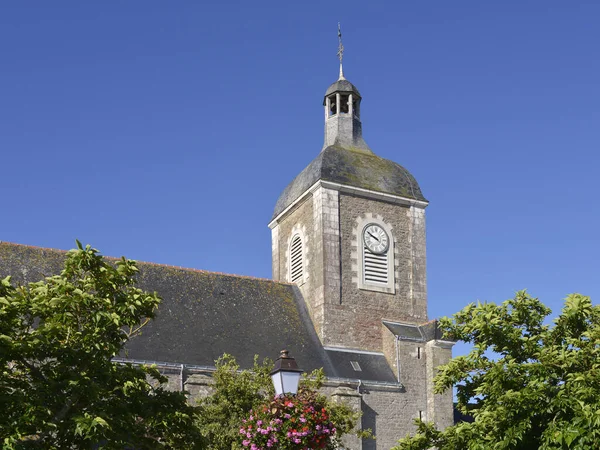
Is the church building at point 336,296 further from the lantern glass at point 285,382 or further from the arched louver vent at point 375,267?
the lantern glass at point 285,382

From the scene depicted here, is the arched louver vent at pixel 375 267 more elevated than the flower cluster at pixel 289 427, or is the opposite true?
the arched louver vent at pixel 375 267

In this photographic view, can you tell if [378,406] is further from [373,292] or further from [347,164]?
[347,164]

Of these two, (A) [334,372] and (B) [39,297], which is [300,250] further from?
(B) [39,297]

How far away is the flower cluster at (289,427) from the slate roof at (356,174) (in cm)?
1841

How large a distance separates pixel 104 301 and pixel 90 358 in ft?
2.75

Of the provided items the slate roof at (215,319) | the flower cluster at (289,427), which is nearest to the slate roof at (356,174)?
the slate roof at (215,319)

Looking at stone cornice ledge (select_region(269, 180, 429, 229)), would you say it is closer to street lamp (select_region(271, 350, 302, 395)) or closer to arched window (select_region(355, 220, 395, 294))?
arched window (select_region(355, 220, 395, 294))

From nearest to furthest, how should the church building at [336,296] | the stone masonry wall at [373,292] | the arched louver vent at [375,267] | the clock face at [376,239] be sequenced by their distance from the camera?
1. the church building at [336,296]
2. the stone masonry wall at [373,292]
3. the arched louver vent at [375,267]
4. the clock face at [376,239]

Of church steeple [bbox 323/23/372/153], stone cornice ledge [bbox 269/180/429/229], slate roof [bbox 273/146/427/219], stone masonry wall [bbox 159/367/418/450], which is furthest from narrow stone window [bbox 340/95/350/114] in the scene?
stone masonry wall [bbox 159/367/418/450]

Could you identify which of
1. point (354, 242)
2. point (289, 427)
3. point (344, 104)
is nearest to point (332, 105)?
point (344, 104)

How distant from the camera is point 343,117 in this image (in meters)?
32.5

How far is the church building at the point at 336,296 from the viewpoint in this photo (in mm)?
25500

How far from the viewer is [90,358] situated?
11.9 m

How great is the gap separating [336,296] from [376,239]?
2.94m
